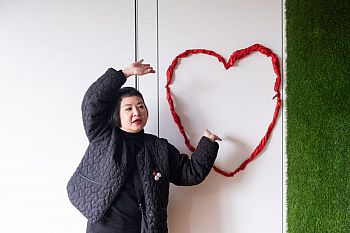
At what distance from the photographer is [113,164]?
50.8 inches

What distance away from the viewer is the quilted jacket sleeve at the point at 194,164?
4.58 ft

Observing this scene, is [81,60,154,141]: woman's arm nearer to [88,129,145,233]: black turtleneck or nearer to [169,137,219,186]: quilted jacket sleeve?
[88,129,145,233]: black turtleneck

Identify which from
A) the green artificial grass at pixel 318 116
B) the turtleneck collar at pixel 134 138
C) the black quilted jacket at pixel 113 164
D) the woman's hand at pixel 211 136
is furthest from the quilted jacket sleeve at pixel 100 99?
the green artificial grass at pixel 318 116

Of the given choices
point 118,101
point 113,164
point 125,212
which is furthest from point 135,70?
point 125,212

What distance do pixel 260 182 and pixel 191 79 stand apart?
574mm

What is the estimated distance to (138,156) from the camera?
1.36 metres

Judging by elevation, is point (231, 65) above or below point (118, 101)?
above

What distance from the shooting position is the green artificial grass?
1.49 m

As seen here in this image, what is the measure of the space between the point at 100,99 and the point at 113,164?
0.26m

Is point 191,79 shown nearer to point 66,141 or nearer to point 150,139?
point 150,139

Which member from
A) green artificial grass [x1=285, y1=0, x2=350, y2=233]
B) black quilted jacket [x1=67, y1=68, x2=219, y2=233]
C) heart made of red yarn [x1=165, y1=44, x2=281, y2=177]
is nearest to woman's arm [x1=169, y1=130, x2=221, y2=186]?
black quilted jacket [x1=67, y1=68, x2=219, y2=233]

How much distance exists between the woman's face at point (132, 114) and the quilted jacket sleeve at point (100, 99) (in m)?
0.06

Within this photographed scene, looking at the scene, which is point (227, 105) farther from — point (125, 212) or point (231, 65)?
point (125, 212)

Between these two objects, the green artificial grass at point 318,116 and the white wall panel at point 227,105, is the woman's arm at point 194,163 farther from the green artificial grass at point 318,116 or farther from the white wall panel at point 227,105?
the green artificial grass at point 318,116
